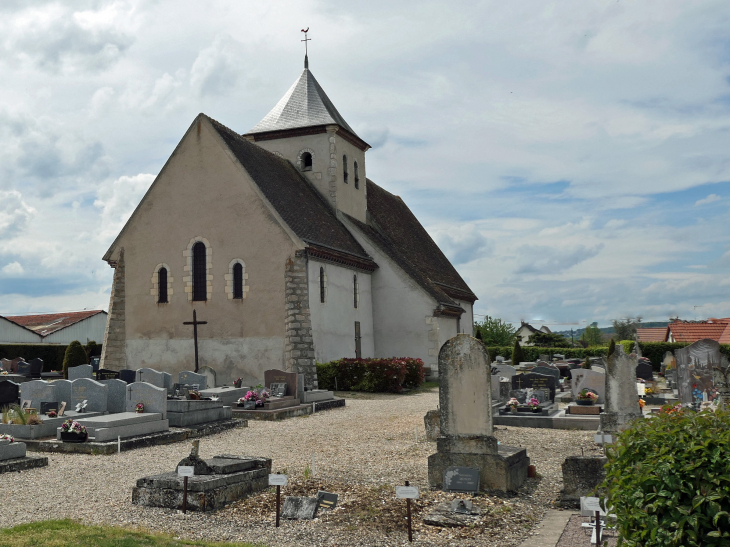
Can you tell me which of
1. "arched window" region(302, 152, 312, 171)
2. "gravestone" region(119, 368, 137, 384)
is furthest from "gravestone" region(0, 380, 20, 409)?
"arched window" region(302, 152, 312, 171)

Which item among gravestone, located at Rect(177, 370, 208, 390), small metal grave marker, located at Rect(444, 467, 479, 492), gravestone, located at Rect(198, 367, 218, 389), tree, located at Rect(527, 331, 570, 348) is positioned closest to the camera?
small metal grave marker, located at Rect(444, 467, 479, 492)

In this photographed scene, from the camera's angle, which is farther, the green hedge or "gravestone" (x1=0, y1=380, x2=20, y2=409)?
the green hedge

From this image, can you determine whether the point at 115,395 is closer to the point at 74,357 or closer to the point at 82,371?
the point at 82,371

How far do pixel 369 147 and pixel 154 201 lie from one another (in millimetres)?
11693

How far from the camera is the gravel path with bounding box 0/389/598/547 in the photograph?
7383 millimetres

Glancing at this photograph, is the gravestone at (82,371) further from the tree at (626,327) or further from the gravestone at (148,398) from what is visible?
the tree at (626,327)

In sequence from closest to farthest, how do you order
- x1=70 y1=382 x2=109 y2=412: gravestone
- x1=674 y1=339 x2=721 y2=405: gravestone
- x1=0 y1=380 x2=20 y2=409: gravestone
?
x1=70 y1=382 x2=109 y2=412: gravestone < x1=0 y1=380 x2=20 y2=409: gravestone < x1=674 y1=339 x2=721 y2=405: gravestone

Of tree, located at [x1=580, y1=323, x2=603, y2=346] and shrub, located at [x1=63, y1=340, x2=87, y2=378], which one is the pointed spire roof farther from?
tree, located at [x1=580, y1=323, x2=603, y2=346]

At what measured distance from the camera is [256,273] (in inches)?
939

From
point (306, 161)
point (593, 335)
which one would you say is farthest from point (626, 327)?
point (306, 161)

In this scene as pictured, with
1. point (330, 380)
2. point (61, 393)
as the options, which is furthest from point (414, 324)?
point (61, 393)

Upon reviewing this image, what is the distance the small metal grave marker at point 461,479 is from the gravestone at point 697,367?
10.1m

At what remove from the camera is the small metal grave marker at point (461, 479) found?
875cm

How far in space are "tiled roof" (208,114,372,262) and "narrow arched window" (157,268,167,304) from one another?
4868 mm
